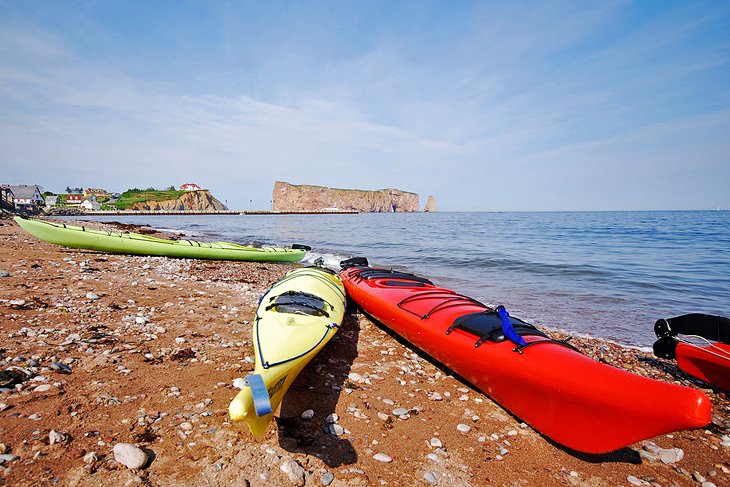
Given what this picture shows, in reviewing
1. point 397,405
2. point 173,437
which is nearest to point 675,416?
point 397,405

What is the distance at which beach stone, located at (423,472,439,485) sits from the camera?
2781 mm

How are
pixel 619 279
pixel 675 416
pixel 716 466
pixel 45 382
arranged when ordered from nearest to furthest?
pixel 675 416
pixel 716 466
pixel 45 382
pixel 619 279

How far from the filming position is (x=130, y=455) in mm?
2572

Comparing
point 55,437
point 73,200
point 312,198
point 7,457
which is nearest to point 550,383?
point 55,437

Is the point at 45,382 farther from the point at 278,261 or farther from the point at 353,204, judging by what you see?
the point at 353,204

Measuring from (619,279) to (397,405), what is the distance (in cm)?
1223

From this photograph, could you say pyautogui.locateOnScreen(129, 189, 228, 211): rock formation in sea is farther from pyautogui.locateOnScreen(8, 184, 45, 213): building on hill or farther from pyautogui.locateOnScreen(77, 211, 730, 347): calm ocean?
pyautogui.locateOnScreen(77, 211, 730, 347): calm ocean

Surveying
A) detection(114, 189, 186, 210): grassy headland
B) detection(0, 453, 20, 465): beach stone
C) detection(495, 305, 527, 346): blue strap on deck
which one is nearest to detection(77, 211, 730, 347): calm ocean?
detection(495, 305, 527, 346): blue strap on deck

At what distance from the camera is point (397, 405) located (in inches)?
152

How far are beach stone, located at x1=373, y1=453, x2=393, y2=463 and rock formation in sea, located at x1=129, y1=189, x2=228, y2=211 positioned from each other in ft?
424

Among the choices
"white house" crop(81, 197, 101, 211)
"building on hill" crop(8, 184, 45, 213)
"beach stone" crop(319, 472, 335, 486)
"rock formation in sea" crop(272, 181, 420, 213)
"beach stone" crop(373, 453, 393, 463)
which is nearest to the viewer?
"beach stone" crop(319, 472, 335, 486)

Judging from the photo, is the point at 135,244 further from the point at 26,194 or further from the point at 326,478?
the point at 26,194

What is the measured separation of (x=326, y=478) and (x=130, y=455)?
4.92ft

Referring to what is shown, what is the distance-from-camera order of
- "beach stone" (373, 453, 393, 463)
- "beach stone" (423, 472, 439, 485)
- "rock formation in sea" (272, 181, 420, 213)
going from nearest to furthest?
"beach stone" (423, 472, 439, 485) → "beach stone" (373, 453, 393, 463) → "rock formation in sea" (272, 181, 420, 213)
